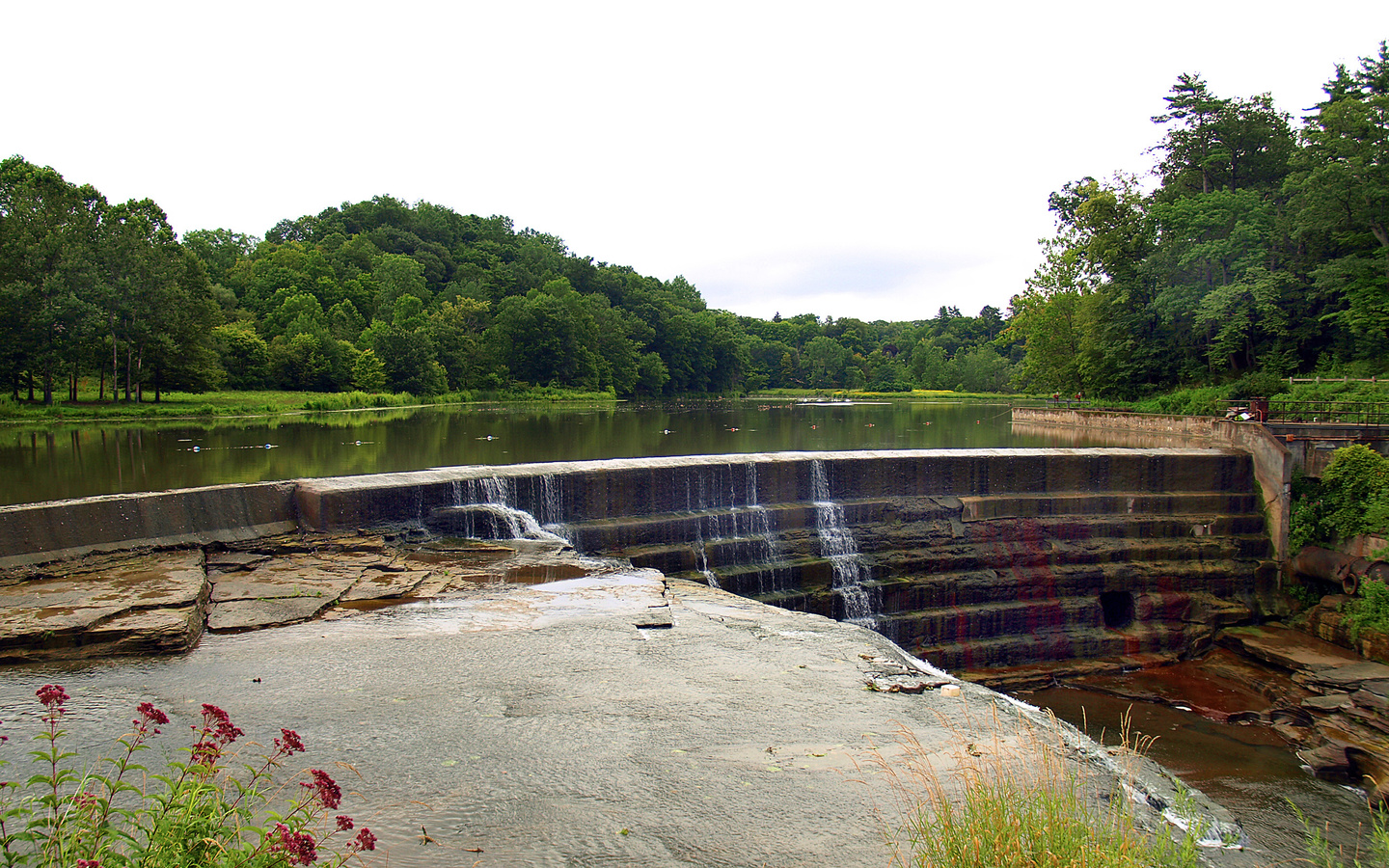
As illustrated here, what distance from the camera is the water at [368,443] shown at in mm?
19547

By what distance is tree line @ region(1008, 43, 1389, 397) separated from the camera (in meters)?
31.9

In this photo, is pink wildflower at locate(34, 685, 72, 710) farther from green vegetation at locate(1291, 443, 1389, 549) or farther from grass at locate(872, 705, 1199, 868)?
green vegetation at locate(1291, 443, 1389, 549)

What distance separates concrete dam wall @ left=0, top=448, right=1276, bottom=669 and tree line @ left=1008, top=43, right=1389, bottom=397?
18.3 meters

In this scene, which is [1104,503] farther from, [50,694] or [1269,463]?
[50,694]

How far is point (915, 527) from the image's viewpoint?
51.6 feet

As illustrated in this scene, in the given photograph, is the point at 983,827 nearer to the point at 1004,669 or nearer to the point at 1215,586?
the point at 1004,669

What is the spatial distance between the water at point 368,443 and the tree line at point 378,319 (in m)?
7.42

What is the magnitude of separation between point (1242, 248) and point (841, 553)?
32246 millimetres

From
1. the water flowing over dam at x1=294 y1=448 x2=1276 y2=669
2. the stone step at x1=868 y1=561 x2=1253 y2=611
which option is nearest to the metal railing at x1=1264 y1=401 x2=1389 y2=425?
the water flowing over dam at x1=294 y1=448 x2=1276 y2=669

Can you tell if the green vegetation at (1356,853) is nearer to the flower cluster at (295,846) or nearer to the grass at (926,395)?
the flower cluster at (295,846)

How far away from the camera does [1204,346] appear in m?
38.3

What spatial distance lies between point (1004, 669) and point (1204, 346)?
32.1 meters

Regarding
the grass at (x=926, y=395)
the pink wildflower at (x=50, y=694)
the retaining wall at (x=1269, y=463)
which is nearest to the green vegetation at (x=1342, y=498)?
the retaining wall at (x=1269, y=463)

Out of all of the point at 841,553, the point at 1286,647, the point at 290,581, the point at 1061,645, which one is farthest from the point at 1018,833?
the point at 1286,647
